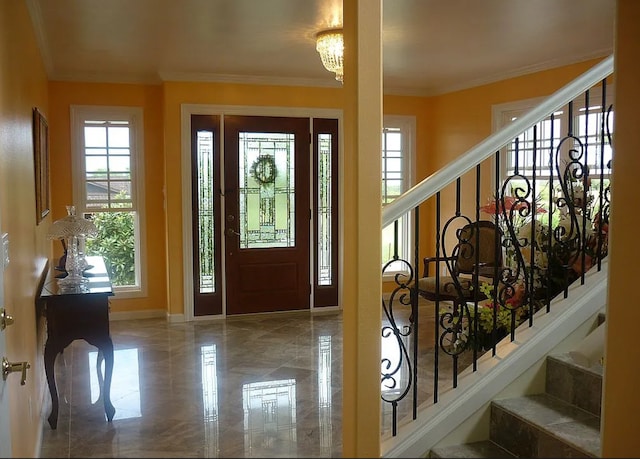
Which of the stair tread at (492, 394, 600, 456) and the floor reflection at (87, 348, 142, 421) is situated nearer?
the stair tread at (492, 394, 600, 456)

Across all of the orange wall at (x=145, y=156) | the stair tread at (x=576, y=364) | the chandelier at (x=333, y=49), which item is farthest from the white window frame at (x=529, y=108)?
the orange wall at (x=145, y=156)

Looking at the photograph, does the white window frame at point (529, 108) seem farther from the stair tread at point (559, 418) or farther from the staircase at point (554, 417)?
the stair tread at point (559, 418)

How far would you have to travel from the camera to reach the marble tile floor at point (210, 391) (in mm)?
2023

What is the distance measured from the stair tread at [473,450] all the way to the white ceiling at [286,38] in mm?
2375

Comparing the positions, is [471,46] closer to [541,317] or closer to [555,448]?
[541,317]

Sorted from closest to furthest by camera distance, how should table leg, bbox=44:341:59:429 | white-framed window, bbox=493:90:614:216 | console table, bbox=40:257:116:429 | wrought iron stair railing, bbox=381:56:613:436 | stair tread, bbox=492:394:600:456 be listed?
stair tread, bbox=492:394:600:456 < wrought iron stair railing, bbox=381:56:613:436 < table leg, bbox=44:341:59:429 < console table, bbox=40:257:116:429 < white-framed window, bbox=493:90:614:216

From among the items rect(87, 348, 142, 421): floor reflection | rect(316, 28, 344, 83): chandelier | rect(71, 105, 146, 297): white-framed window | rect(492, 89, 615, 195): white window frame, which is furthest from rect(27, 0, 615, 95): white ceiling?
rect(87, 348, 142, 421): floor reflection

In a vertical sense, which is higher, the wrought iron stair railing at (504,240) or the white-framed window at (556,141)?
the white-framed window at (556,141)

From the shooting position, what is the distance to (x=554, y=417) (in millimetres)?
2621

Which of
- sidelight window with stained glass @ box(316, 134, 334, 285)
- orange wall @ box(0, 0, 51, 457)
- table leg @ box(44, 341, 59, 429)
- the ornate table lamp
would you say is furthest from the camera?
sidelight window with stained glass @ box(316, 134, 334, 285)

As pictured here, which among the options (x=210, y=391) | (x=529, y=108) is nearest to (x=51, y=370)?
(x=210, y=391)

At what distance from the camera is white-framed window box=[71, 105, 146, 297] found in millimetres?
6062

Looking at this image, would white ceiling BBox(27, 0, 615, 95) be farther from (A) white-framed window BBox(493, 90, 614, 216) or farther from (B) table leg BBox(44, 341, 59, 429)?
(B) table leg BBox(44, 341, 59, 429)

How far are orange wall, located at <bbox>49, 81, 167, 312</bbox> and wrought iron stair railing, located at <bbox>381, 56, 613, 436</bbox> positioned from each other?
2436 mm
